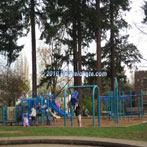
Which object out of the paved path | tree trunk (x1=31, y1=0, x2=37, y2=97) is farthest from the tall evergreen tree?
the paved path

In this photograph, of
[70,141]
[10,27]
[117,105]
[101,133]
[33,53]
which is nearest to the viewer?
[70,141]

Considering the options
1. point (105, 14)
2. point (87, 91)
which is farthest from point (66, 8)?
point (87, 91)

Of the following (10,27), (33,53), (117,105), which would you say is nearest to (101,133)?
(117,105)

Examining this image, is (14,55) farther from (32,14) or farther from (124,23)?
(124,23)

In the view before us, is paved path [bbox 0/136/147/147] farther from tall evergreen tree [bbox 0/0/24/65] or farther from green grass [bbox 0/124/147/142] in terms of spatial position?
tall evergreen tree [bbox 0/0/24/65]

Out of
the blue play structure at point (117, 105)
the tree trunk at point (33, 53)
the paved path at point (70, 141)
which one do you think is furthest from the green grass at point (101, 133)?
the tree trunk at point (33, 53)

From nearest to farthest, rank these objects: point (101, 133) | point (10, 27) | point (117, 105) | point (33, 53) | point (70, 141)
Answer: point (70, 141) → point (101, 133) → point (117, 105) → point (33, 53) → point (10, 27)

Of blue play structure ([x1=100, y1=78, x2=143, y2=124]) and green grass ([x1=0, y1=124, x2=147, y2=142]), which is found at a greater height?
blue play structure ([x1=100, y1=78, x2=143, y2=124])

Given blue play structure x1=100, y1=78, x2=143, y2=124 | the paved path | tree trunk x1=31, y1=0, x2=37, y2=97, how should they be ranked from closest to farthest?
the paved path
blue play structure x1=100, y1=78, x2=143, y2=124
tree trunk x1=31, y1=0, x2=37, y2=97

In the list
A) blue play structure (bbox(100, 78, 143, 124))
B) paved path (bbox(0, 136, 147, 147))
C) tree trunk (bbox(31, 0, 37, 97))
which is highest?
tree trunk (bbox(31, 0, 37, 97))

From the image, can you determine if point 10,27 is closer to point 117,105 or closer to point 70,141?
point 117,105

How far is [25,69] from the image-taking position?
52438mm

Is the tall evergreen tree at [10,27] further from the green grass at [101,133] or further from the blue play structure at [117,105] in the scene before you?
the green grass at [101,133]

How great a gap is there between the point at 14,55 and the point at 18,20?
3604mm
